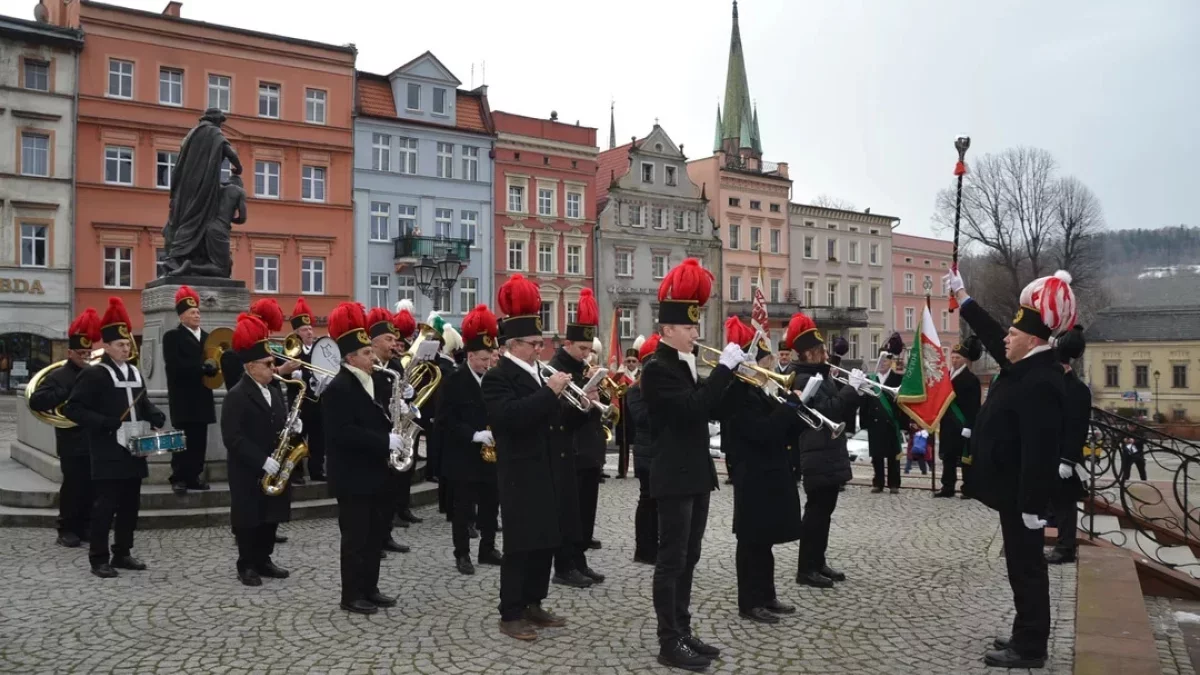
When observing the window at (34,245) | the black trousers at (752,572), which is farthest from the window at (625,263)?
the black trousers at (752,572)

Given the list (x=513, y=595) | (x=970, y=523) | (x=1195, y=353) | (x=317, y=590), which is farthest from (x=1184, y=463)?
(x=1195, y=353)

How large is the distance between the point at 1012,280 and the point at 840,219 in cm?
1118

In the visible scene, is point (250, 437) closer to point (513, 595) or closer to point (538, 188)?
point (513, 595)

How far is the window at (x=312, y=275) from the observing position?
36844 millimetres

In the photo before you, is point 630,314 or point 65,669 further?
point 630,314

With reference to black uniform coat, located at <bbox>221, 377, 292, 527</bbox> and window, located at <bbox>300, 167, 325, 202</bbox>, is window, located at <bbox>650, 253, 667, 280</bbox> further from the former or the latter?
black uniform coat, located at <bbox>221, 377, 292, 527</bbox>

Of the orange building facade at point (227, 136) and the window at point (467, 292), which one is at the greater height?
the orange building facade at point (227, 136)

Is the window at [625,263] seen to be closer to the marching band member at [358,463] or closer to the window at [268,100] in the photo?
the window at [268,100]

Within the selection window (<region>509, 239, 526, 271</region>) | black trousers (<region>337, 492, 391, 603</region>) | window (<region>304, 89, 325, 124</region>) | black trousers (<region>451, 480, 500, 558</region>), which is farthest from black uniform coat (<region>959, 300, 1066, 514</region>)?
window (<region>509, 239, 526, 271</region>)

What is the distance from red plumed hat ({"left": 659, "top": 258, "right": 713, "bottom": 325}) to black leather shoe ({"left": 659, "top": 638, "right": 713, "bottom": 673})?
193 cm

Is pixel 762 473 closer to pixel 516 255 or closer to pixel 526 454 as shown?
pixel 526 454

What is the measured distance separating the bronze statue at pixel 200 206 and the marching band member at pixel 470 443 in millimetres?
5317

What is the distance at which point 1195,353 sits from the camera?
5981cm

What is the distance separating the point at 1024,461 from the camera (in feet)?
17.6
